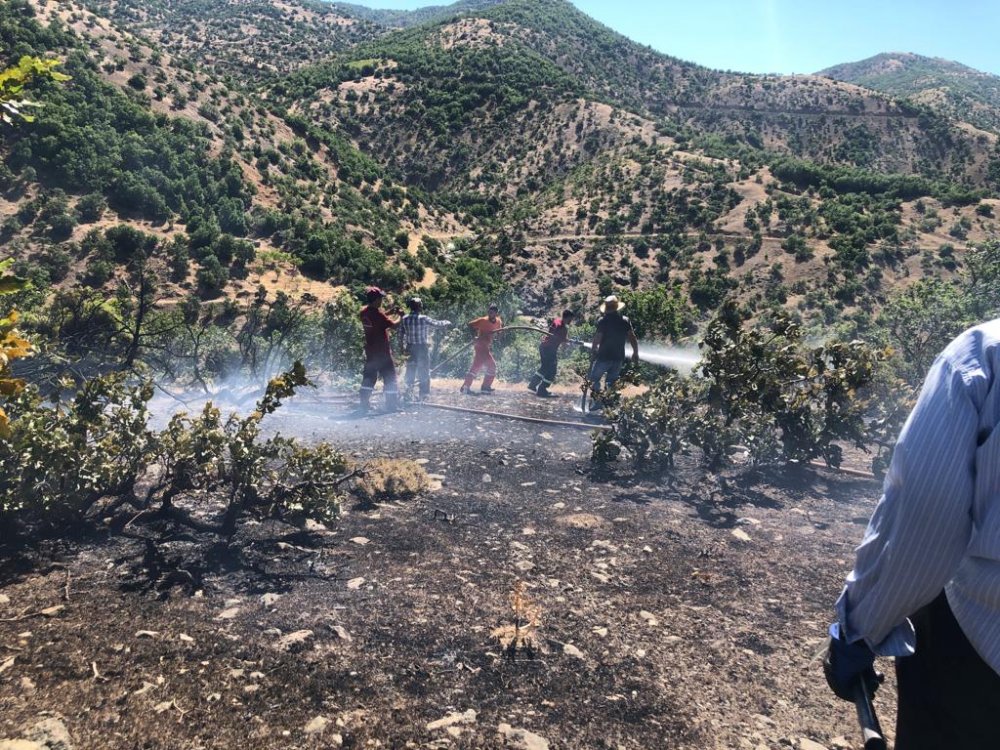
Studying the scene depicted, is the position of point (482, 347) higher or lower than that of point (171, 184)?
lower

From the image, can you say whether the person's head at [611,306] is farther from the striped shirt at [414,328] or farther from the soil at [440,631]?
the soil at [440,631]

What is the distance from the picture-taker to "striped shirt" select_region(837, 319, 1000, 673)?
1352 mm

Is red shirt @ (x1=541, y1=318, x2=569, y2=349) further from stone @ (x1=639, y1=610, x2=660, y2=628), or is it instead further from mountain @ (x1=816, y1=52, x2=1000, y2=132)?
mountain @ (x1=816, y1=52, x2=1000, y2=132)

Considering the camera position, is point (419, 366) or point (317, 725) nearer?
point (317, 725)

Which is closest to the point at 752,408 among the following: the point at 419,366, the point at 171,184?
the point at 419,366

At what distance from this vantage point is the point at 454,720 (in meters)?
2.78

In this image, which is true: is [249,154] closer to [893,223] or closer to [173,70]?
[173,70]

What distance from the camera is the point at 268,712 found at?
272 cm

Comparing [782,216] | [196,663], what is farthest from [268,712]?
[782,216]

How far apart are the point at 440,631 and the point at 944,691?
8.29 feet

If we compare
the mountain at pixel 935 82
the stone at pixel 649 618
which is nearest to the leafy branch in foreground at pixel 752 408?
the stone at pixel 649 618

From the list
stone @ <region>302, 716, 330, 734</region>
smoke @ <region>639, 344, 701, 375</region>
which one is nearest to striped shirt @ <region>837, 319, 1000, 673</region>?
stone @ <region>302, 716, 330, 734</region>

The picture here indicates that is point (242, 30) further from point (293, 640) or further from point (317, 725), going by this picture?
point (317, 725)

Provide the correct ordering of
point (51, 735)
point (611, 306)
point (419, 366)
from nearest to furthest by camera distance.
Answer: point (51, 735)
point (611, 306)
point (419, 366)
